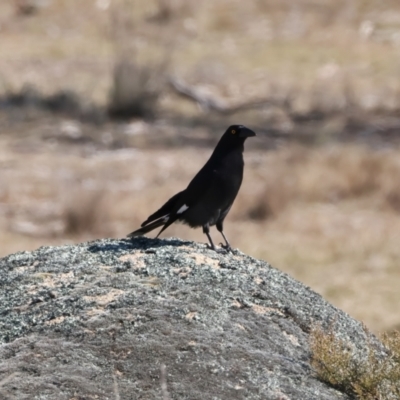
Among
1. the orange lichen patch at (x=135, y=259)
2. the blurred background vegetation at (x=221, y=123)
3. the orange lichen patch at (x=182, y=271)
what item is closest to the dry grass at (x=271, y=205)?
the blurred background vegetation at (x=221, y=123)

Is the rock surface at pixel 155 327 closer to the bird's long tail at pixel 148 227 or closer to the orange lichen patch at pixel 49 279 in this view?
the orange lichen patch at pixel 49 279

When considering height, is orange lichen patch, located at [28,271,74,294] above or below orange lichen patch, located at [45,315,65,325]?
above

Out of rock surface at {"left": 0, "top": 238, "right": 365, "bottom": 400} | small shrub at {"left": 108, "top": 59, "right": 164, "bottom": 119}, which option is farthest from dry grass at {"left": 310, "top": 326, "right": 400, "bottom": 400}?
small shrub at {"left": 108, "top": 59, "right": 164, "bottom": 119}

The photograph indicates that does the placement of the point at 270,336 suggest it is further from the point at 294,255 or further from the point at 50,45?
the point at 50,45

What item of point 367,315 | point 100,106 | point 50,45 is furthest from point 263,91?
point 367,315

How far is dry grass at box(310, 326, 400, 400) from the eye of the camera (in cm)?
420

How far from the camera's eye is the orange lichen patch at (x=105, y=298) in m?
4.54

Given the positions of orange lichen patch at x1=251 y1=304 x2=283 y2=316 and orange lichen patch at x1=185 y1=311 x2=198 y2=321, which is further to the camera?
orange lichen patch at x1=251 y1=304 x2=283 y2=316

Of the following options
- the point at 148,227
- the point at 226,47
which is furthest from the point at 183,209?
the point at 226,47

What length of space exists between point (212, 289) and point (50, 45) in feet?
67.2

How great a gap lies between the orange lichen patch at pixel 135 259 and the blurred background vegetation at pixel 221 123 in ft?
19.0

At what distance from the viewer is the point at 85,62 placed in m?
23.3

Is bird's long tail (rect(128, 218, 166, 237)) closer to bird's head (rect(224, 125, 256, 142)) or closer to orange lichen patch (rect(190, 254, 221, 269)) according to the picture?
bird's head (rect(224, 125, 256, 142))

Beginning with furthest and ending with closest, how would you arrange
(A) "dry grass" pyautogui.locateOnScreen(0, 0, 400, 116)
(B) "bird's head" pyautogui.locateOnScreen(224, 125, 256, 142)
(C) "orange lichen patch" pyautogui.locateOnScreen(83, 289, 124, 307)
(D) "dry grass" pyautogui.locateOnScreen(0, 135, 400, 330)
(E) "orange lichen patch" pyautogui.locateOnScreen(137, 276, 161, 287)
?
(A) "dry grass" pyautogui.locateOnScreen(0, 0, 400, 116) → (D) "dry grass" pyautogui.locateOnScreen(0, 135, 400, 330) → (B) "bird's head" pyautogui.locateOnScreen(224, 125, 256, 142) → (E) "orange lichen patch" pyautogui.locateOnScreen(137, 276, 161, 287) → (C) "orange lichen patch" pyautogui.locateOnScreen(83, 289, 124, 307)
